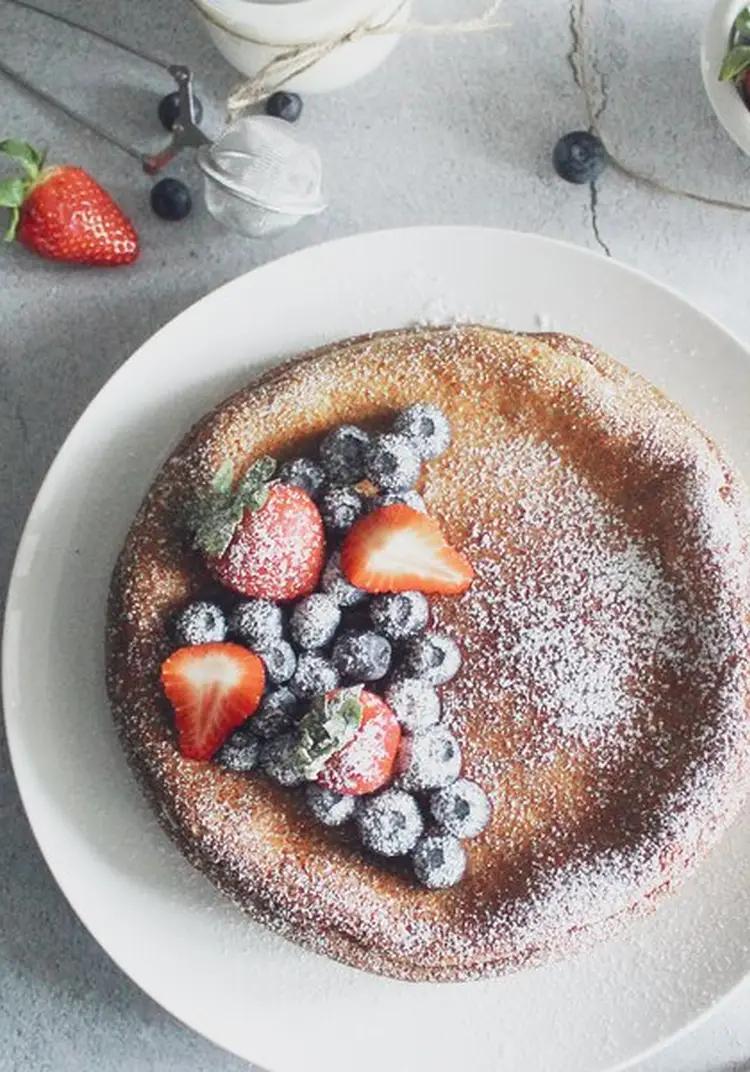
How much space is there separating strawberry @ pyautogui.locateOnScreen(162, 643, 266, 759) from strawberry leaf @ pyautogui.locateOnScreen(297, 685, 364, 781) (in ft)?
0.31

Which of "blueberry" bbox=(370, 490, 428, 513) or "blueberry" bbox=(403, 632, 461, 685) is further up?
"blueberry" bbox=(370, 490, 428, 513)

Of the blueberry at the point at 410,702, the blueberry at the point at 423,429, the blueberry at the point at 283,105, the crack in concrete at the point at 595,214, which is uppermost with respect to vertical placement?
the crack in concrete at the point at 595,214

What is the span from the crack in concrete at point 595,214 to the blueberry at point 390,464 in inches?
24.2

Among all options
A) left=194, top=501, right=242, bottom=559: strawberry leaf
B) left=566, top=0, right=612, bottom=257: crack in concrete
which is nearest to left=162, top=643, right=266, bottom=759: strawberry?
left=194, top=501, right=242, bottom=559: strawberry leaf

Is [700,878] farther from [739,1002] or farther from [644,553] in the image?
[644,553]

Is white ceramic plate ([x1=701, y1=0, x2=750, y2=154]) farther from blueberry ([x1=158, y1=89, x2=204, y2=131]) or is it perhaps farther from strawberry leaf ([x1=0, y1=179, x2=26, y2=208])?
strawberry leaf ([x1=0, y1=179, x2=26, y2=208])

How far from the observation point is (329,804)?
1908mm

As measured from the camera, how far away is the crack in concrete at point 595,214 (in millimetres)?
2400

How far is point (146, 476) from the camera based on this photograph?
2.23 meters

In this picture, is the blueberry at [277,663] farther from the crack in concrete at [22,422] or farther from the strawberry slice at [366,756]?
the crack in concrete at [22,422]

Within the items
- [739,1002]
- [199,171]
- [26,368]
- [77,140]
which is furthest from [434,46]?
[739,1002]

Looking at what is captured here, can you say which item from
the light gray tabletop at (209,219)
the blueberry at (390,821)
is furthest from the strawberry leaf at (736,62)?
the blueberry at (390,821)

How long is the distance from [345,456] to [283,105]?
0.69 meters

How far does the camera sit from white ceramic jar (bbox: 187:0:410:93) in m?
2.15
